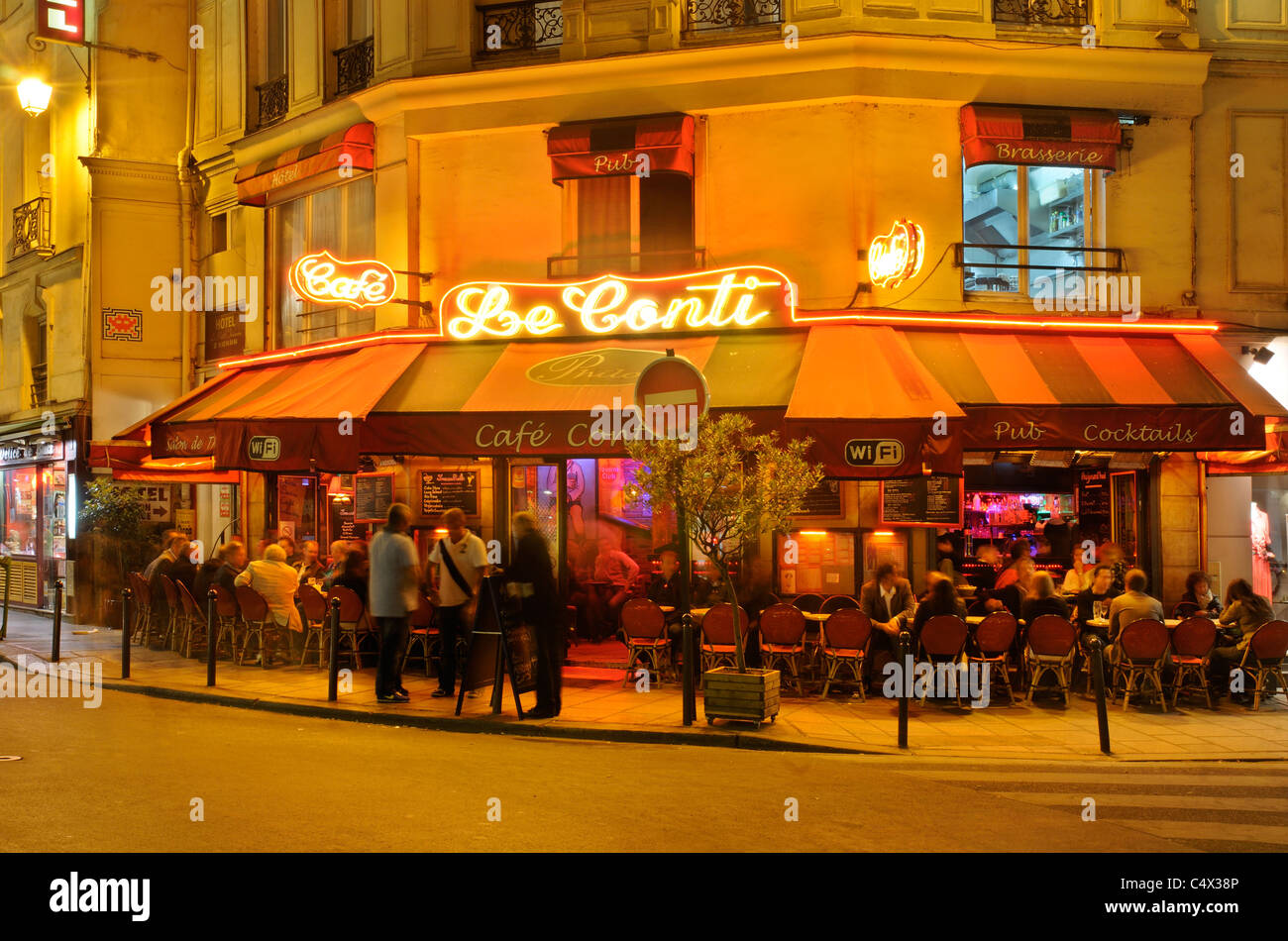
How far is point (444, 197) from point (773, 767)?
9.37 m

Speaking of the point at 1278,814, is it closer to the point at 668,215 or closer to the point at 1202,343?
the point at 1202,343

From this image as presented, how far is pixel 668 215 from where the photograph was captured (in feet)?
45.8

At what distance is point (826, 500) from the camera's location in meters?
12.6

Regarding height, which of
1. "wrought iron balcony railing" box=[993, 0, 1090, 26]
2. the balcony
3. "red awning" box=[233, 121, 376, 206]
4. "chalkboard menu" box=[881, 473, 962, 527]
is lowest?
"chalkboard menu" box=[881, 473, 962, 527]

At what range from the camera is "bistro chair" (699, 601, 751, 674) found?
11.1 metres

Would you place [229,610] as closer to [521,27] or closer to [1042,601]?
[521,27]

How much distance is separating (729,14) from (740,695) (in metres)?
8.62

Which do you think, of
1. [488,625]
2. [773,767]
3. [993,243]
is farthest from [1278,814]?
[993,243]

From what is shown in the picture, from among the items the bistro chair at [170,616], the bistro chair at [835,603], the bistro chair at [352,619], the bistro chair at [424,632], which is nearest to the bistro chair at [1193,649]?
the bistro chair at [835,603]

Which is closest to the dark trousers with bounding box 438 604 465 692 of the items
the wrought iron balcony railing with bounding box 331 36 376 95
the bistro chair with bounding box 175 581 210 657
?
the bistro chair with bounding box 175 581 210 657

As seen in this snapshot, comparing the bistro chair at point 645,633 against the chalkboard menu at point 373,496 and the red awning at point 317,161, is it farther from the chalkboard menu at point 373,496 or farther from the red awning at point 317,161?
the red awning at point 317,161

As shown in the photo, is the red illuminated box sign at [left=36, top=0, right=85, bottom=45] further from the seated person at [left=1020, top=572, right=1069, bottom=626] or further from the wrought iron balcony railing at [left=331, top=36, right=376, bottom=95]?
the seated person at [left=1020, top=572, right=1069, bottom=626]

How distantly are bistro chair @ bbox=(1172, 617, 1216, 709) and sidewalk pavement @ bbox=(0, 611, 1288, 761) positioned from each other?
286mm

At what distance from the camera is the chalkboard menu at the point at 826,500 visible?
496 inches
